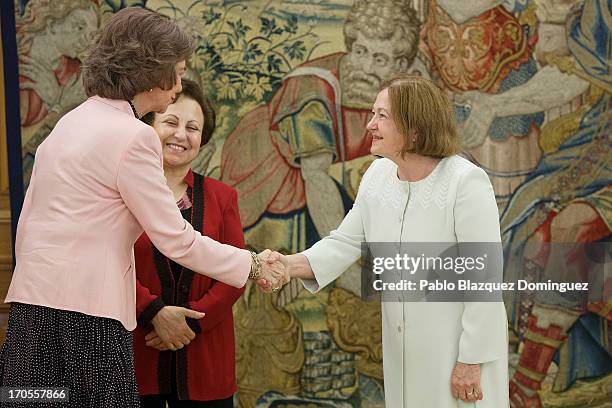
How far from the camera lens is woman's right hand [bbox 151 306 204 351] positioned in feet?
12.3

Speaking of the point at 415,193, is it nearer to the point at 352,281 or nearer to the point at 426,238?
the point at 426,238

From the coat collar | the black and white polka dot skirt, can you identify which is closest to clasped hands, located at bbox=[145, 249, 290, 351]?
the black and white polka dot skirt

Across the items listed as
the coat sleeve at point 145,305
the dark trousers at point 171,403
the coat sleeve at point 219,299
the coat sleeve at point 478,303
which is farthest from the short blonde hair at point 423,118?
the dark trousers at point 171,403

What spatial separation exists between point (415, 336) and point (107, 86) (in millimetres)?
1614

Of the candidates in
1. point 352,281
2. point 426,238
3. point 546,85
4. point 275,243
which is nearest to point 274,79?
point 275,243

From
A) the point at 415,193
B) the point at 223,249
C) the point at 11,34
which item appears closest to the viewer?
the point at 223,249

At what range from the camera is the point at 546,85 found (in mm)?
5309

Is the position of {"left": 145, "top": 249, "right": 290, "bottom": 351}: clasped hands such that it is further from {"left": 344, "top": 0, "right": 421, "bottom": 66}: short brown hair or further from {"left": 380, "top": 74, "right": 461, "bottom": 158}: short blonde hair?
{"left": 344, "top": 0, "right": 421, "bottom": 66}: short brown hair

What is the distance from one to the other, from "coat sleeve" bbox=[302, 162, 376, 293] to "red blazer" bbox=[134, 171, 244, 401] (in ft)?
1.24

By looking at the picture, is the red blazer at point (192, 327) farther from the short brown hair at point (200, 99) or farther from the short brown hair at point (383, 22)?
the short brown hair at point (383, 22)

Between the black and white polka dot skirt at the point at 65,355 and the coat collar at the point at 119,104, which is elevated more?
the coat collar at the point at 119,104

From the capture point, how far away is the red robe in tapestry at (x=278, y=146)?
531cm

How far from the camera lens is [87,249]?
9.72 ft

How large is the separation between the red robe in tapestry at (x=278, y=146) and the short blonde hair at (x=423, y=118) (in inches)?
64.4
